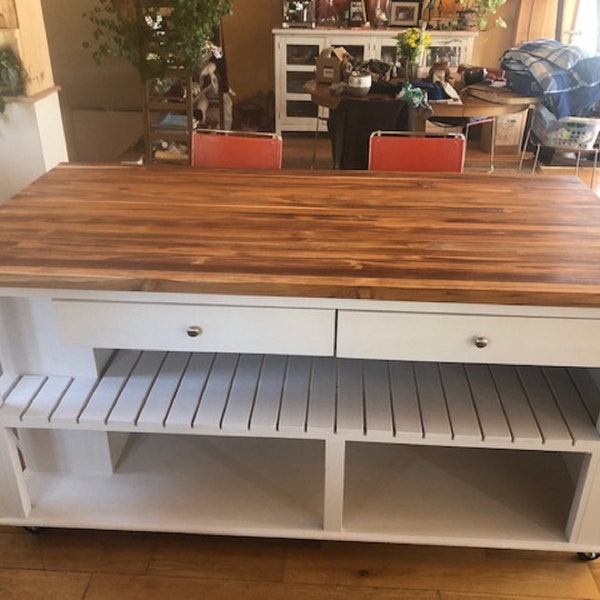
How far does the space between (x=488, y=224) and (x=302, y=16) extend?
423cm

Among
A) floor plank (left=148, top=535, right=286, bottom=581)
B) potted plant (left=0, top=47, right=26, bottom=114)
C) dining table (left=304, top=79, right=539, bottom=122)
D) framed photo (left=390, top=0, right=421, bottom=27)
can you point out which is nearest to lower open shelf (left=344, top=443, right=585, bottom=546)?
floor plank (left=148, top=535, right=286, bottom=581)

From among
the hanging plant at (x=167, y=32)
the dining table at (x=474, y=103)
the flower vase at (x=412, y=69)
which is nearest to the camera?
the hanging plant at (x=167, y=32)

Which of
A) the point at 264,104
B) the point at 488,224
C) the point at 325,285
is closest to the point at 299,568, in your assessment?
the point at 325,285

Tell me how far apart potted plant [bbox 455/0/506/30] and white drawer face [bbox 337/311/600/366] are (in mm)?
4498

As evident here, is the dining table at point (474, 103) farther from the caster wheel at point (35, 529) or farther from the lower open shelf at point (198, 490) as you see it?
the caster wheel at point (35, 529)

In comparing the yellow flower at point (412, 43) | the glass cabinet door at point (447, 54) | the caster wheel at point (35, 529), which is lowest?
the caster wheel at point (35, 529)

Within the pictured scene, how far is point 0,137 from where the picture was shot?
2.80 meters

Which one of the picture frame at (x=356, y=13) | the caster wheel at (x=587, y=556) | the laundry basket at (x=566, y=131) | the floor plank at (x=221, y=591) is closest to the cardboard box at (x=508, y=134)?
the laundry basket at (x=566, y=131)

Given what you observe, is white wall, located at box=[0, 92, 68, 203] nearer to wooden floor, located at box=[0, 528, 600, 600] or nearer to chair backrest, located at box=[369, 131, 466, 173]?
chair backrest, located at box=[369, 131, 466, 173]

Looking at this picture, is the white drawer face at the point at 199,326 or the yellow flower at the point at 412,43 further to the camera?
the yellow flower at the point at 412,43

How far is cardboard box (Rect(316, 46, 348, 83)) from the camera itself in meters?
4.27

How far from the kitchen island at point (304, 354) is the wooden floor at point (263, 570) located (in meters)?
0.11

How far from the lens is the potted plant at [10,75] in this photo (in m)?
2.67

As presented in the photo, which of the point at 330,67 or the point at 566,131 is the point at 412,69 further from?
the point at 566,131
